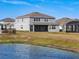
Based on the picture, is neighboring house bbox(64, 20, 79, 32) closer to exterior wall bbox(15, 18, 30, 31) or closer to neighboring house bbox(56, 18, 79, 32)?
neighboring house bbox(56, 18, 79, 32)

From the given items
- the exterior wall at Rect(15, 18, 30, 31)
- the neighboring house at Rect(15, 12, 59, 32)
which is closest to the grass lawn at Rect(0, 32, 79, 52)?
the neighboring house at Rect(15, 12, 59, 32)

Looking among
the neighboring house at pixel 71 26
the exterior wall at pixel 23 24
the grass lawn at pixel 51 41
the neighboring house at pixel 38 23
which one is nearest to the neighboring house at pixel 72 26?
the neighboring house at pixel 71 26

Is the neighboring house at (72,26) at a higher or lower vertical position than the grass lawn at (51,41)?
higher

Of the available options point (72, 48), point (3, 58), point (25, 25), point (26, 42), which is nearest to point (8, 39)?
point (26, 42)

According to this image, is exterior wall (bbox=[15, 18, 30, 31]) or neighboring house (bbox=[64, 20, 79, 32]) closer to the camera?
neighboring house (bbox=[64, 20, 79, 32])

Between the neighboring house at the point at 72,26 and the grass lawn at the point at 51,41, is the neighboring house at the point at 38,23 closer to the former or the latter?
the neighboring house at the point at 72,26

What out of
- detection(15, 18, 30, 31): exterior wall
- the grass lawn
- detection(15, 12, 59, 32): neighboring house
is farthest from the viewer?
detection(15, 18, 30, 31): exterior wall

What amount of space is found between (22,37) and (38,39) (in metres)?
6.92

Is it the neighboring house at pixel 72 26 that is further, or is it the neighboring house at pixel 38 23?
the neighboring house at pixel 38 23

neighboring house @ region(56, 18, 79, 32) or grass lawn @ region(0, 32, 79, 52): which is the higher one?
neighboring house @ region(56, 18, 79, 32)

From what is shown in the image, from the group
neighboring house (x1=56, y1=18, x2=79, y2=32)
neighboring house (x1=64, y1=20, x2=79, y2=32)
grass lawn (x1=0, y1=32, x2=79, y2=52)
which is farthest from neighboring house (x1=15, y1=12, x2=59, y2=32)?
grass lawn (x1=0, y1=32, x2=79, y2=52)

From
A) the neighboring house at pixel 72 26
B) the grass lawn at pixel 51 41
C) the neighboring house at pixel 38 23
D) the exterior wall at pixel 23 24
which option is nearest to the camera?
the grass lawn at pixel 51 41

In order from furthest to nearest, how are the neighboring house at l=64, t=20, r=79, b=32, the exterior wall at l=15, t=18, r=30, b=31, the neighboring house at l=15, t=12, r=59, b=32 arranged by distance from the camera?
the exterior wall at l=15, t=18, r=30, b=31, the neighboring house at l=15, t=12, r=59, b=32, the neighboring house at l=64, t=20, r=79, b=32

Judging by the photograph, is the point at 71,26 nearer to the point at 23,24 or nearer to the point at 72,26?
the point at 72,26
